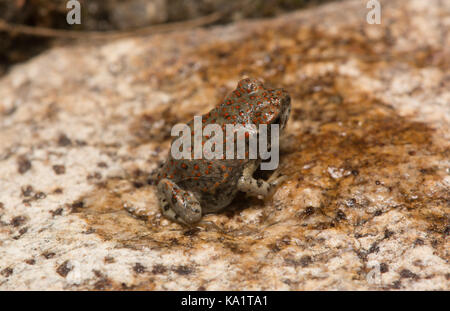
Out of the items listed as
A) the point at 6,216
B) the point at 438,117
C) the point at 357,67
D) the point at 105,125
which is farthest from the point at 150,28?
the point at 438,117

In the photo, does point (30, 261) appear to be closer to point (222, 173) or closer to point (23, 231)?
point (23, 231)

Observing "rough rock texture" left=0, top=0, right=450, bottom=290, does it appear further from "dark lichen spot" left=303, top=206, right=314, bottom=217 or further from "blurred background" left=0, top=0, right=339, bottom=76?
"blurred background" left=0, top=0, right=339, bottom=76

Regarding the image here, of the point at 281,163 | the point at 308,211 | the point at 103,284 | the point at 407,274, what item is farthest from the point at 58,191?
the point at 407,274

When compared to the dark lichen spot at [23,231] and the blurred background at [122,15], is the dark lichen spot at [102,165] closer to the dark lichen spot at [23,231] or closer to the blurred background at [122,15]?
the dark lichen spot at [23,231]

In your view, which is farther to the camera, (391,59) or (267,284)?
(391,59)

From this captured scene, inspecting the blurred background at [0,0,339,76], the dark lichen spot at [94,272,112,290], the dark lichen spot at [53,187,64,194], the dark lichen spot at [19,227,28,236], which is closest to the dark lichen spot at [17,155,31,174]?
the dark lichen spot at [53,187,64,194]
